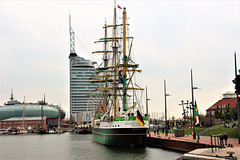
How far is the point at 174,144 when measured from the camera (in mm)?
47000

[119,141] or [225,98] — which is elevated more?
[225,98]

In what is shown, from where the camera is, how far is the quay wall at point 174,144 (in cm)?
3909

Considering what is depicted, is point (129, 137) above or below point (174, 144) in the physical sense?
above

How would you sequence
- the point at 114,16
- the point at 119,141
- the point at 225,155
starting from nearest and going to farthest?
1. the point at 225,155
2. the point at 119,141
3. the point at 114,16

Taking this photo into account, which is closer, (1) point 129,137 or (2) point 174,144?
(2) point 174,144

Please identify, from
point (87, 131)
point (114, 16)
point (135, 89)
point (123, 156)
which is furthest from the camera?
point (87, 131)

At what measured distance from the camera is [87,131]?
142 metres

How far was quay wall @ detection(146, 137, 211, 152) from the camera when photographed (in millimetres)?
39094

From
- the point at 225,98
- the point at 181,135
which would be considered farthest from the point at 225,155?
the point at 225,98

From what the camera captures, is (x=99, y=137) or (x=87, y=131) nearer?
(x=99, y=137)

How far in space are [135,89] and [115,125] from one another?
17.5m

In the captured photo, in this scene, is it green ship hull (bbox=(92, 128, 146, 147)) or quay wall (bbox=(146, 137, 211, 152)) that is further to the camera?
green ship hull (bbox=(92, 128, 146, 147))

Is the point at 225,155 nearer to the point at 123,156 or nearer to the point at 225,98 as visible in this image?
the point at 123,156

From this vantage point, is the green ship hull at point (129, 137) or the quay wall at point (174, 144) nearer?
the quay wall at point (174, 144)
